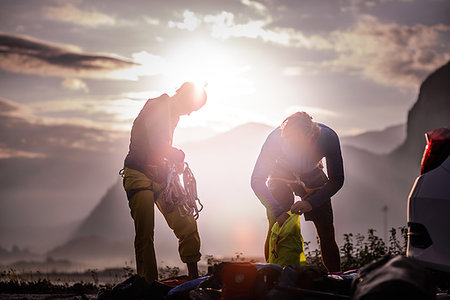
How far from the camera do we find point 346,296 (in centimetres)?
477

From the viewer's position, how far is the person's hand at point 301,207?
6.59m

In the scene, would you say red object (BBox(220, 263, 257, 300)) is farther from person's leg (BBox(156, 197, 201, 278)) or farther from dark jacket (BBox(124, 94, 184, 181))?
person's leg (BBox(156, 197, 201, 278))

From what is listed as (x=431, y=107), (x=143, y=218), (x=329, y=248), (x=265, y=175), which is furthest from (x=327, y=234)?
(x=431, y=107)

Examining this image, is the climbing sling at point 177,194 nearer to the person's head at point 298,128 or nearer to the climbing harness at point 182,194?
the climbing harness at point 182,194

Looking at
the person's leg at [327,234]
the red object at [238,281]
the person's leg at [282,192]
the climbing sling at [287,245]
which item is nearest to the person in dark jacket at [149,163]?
the person's leg at [282,192]

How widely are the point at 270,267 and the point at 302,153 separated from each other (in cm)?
207

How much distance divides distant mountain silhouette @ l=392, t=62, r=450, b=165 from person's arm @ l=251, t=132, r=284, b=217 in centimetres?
7324

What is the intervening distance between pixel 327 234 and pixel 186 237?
1767 mm

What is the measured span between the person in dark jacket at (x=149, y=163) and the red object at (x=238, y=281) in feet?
6.91

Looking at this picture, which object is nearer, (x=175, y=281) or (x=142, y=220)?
(x=175, y=281)

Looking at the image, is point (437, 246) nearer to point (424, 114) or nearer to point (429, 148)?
point (429, 148)

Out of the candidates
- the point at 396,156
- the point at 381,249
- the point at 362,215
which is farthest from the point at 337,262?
the point at 362,215

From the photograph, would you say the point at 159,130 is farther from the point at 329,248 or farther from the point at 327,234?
the point at 329,248

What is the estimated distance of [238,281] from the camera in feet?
16.1
